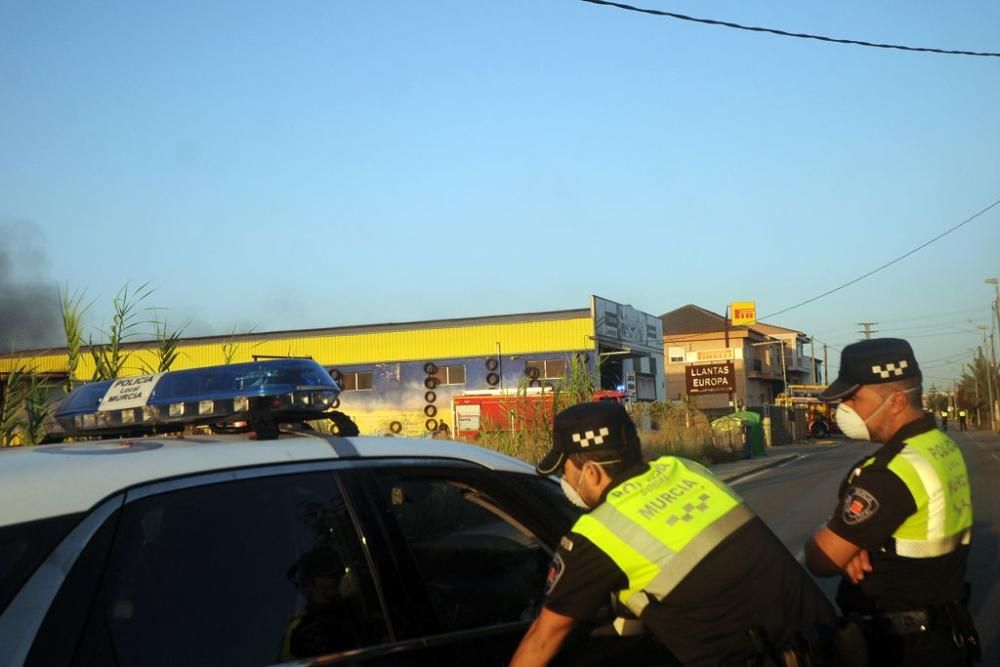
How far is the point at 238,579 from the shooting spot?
2.43 meters

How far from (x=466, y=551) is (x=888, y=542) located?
1.31 meters

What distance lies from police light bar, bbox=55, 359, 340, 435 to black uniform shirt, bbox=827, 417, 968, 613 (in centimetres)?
167

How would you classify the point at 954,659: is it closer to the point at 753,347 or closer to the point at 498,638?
the point at 498,638

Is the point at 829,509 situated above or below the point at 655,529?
below

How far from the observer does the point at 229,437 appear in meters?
2.95

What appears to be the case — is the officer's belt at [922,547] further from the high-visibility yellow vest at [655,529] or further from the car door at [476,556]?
the car door at [476,556]

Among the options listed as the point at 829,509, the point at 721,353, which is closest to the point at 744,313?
the point at 721,353

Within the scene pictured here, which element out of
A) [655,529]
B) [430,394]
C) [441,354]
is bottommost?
[655,529]

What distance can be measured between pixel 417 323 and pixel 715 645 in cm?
4824

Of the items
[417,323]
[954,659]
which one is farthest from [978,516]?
[417,323]

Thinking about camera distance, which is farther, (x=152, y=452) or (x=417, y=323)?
(x=417, y=323)

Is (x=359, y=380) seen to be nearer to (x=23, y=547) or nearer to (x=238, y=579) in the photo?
(x=238, y=579)

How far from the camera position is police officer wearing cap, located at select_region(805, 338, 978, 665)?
2.91 metres

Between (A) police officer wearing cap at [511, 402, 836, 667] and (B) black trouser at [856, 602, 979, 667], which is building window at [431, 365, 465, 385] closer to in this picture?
(B) black trouser at [856, 602, 979, 667]
